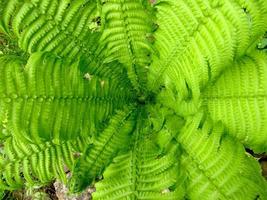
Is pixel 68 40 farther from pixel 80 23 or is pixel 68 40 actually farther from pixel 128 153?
pixel 128 153

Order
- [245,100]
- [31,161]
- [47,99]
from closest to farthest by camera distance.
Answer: [47,99] → [245,100] → [31,161]

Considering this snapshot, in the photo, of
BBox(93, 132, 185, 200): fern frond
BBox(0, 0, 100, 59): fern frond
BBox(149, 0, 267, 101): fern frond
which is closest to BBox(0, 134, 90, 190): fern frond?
BBox(93, 132, 185, 200): fern frond

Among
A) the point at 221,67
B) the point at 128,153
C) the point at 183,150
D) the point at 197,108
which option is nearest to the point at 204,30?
the point at 221,67

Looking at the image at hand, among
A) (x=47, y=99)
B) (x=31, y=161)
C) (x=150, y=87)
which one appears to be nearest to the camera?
(x=47, y=99)

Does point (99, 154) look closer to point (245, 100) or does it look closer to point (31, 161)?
point (31, 161)

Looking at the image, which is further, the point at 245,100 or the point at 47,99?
the point at 245,100

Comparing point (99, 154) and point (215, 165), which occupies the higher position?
point (215, 165)

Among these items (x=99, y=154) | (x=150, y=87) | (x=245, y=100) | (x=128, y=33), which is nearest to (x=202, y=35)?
(x=245, y=100)

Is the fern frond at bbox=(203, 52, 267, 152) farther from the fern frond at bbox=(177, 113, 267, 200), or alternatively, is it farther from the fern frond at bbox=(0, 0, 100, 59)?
the fern frond at bbox=(0, 0, 100, 59)
